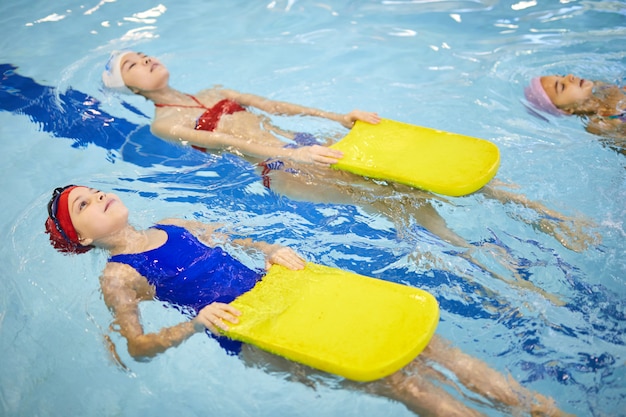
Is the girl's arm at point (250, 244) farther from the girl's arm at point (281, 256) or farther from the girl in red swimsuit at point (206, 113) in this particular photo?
the girl in red swimsuit at point (206, 113)

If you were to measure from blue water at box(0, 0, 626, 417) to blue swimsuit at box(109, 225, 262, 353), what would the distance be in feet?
0.73

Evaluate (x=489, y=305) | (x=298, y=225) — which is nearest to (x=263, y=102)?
(x=298, y=225)

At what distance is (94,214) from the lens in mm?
2914

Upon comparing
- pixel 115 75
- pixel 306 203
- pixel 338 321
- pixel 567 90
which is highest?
pixel 115 75

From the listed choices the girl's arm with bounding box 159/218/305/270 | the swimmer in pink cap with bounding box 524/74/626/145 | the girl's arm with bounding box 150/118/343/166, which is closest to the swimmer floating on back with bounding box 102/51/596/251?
the girl's arm with bounding box 150/118/343/166

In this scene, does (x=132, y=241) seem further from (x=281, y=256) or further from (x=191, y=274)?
(x=281, y=256)

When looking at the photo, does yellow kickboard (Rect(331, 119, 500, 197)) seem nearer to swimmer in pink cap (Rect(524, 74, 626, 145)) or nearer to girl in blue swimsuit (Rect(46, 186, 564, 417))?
girl in blue swimsuit (Rect(46, 186, 564, 417))

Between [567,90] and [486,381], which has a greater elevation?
[567,90]

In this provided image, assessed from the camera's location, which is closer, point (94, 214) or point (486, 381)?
point (486, 381)

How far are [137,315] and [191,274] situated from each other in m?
0.32

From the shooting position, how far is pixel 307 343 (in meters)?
2.35

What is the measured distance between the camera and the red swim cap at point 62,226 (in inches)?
116

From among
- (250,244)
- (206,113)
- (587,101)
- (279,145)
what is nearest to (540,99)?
(587,101)

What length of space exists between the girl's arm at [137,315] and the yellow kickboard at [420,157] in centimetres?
119
